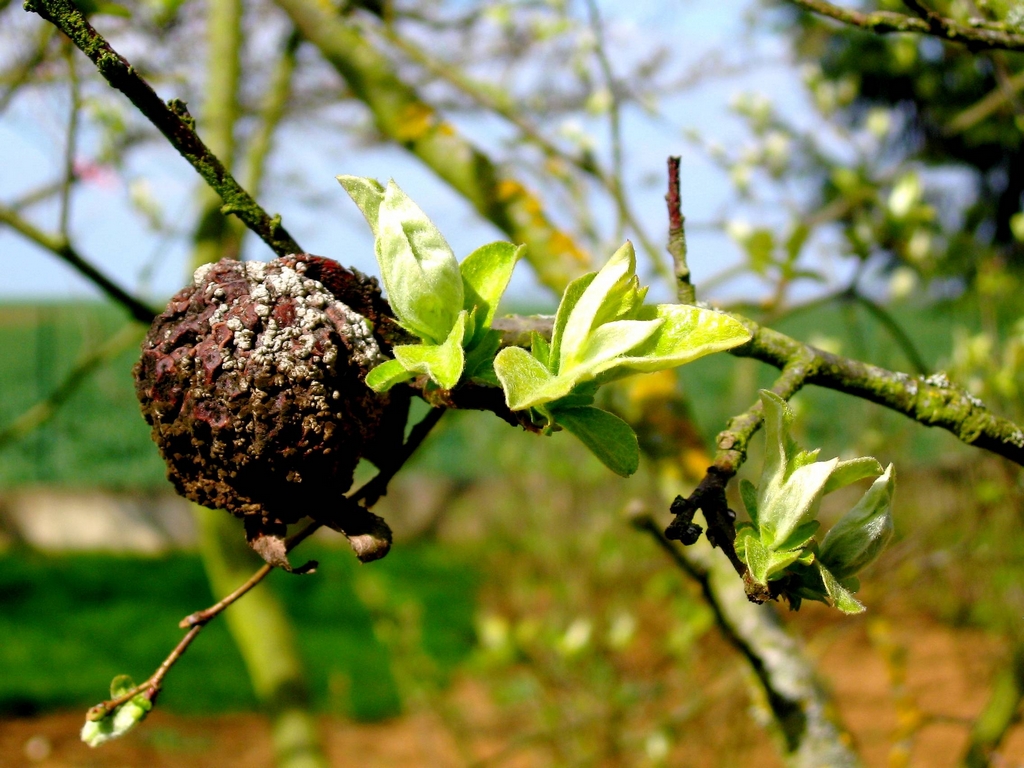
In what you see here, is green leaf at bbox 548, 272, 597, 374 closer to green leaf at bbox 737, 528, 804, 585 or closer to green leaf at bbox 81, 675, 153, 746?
green leaf at bbox 737, 528, 804, 585

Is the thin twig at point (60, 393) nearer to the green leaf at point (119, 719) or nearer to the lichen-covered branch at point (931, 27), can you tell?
the green leaf at point (119, 719)

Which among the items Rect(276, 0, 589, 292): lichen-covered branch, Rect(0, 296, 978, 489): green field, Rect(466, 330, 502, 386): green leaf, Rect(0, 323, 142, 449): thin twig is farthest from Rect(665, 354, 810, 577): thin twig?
Rect(0, 296, 978, 489): green field

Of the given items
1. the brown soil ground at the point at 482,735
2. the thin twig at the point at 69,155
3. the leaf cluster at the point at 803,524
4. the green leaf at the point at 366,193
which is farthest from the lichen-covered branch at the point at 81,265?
the brown soil ground at the point at 482,735

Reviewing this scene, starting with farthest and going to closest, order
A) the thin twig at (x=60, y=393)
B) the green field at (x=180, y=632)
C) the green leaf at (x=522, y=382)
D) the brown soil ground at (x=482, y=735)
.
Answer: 1. the green field at (x=180, y=632)
2. the brown soil ground at (x=482, y=735)
3. the thin twig at (x=60, y=393)
4. the green leaf at (x=522, y=382)

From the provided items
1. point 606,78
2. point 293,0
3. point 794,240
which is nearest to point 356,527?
point 794,240

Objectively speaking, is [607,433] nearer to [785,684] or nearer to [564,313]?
[564,313]

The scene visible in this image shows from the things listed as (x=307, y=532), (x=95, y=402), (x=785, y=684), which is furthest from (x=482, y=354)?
(x=95, y=402)
